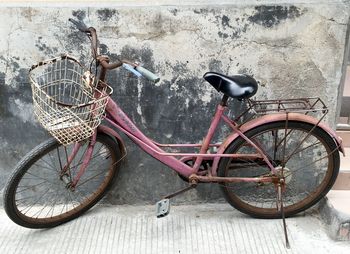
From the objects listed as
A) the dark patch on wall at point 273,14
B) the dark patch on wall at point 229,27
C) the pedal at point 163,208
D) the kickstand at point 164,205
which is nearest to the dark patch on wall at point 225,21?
the dark patch on wall at point 229,27

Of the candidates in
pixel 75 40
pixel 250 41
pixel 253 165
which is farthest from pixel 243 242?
pixel 75 40

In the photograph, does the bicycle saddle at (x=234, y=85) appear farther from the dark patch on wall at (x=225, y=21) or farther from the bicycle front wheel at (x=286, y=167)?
the dark patch on wall at (x=225, y=21)

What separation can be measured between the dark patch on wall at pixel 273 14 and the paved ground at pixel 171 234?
5.42ft

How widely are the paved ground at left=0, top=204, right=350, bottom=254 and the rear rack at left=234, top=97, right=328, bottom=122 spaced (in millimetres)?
902

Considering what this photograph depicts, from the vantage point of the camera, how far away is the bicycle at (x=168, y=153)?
3246 millimetres

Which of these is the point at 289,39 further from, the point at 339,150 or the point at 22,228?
the point at 22,228

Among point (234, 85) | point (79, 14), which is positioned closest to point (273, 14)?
point (234, 85)

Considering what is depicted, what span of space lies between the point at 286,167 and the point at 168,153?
1.08m

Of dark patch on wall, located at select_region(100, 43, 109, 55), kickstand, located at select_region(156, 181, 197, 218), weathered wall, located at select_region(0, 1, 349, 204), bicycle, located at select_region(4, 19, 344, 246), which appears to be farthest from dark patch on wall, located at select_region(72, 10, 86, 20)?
kickstand, located at select_region(156, 181, 197, 218)

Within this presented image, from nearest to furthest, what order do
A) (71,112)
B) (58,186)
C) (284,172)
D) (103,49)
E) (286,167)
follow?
(71,112)
(103,49)
(284,172)
(286,167)
(58,186)

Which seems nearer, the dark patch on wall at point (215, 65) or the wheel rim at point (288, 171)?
the dark patch on wall at point (215, 65)

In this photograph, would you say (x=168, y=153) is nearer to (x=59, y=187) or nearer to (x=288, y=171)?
(x=288, y=171)

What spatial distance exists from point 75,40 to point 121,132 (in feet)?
2.74

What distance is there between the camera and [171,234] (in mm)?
3719
